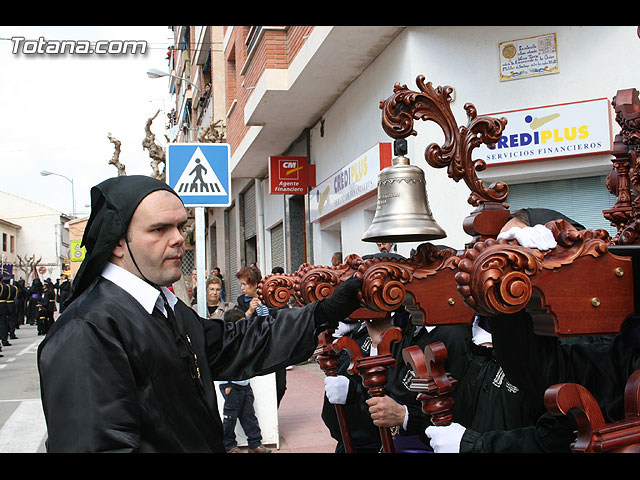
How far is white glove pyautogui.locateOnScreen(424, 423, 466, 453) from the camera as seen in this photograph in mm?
2492

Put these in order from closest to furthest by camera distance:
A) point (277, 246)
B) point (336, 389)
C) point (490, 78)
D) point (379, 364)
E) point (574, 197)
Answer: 1. point (379, 364)
2. point (336, 389)
3. point (574, 197)
4. point (490, 78)
5. point (277, 246)

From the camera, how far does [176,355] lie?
2.32 meters

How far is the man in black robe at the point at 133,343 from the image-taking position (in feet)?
6.59

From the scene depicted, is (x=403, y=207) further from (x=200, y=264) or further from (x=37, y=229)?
(x=37, y=229)

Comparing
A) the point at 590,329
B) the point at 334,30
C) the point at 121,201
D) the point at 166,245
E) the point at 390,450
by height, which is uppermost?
the point at 334,30

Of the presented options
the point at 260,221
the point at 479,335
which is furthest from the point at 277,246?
the point at 479,335

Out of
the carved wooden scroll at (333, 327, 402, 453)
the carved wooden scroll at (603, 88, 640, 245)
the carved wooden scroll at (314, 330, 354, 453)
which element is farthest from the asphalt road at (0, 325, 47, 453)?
the carved wooden scroll at (603, 88, 640, 245)

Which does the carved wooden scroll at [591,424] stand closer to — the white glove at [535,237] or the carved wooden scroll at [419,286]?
the white glove at [535,237]

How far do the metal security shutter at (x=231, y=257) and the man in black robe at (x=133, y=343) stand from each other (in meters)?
20.6

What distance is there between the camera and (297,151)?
14359mm

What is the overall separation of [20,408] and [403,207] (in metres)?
8.37

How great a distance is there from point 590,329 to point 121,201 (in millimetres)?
1569
